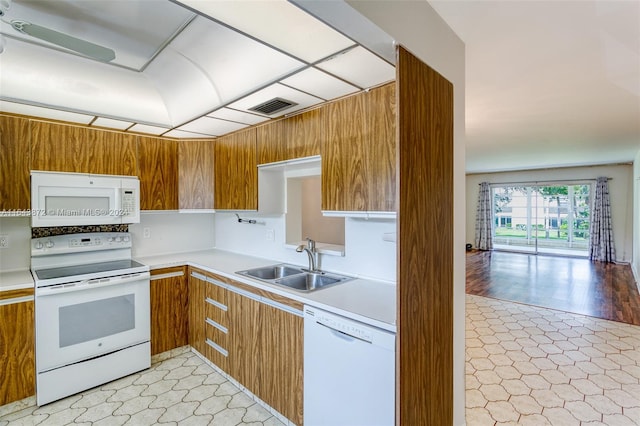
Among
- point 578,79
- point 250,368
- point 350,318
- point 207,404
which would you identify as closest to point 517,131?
point 578,79

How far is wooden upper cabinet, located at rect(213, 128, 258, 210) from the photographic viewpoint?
9.34ft

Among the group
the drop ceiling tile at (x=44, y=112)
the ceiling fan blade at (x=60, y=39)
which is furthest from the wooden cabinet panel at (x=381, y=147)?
the drop ceiling tile at (x=44, y=112)

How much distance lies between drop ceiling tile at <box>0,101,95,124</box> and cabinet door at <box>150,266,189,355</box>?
142 cm

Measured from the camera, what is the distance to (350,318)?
63.6 inches

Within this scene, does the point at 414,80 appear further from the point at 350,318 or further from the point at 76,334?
the point at 76,334

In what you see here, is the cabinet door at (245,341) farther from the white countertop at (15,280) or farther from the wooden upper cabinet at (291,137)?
the white countertop at (15,280)

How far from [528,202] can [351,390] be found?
9.53 m

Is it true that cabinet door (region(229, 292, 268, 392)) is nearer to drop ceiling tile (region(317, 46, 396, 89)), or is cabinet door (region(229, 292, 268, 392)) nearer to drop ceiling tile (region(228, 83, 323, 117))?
drop ceiling tile (region(228, 83, 323, 117))

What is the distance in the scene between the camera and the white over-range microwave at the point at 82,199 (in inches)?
97.0

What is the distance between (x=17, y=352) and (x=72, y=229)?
3.56ft

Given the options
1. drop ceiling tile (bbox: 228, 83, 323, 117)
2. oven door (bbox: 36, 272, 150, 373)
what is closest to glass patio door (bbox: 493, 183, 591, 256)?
drop ceiling tile (bbox: 228, 83, 323, 117)

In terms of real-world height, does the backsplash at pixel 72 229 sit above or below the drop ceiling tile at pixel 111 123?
below

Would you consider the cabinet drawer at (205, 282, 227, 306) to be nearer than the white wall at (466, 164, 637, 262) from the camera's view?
Yes

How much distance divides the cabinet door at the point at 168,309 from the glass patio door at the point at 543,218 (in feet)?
30.3
